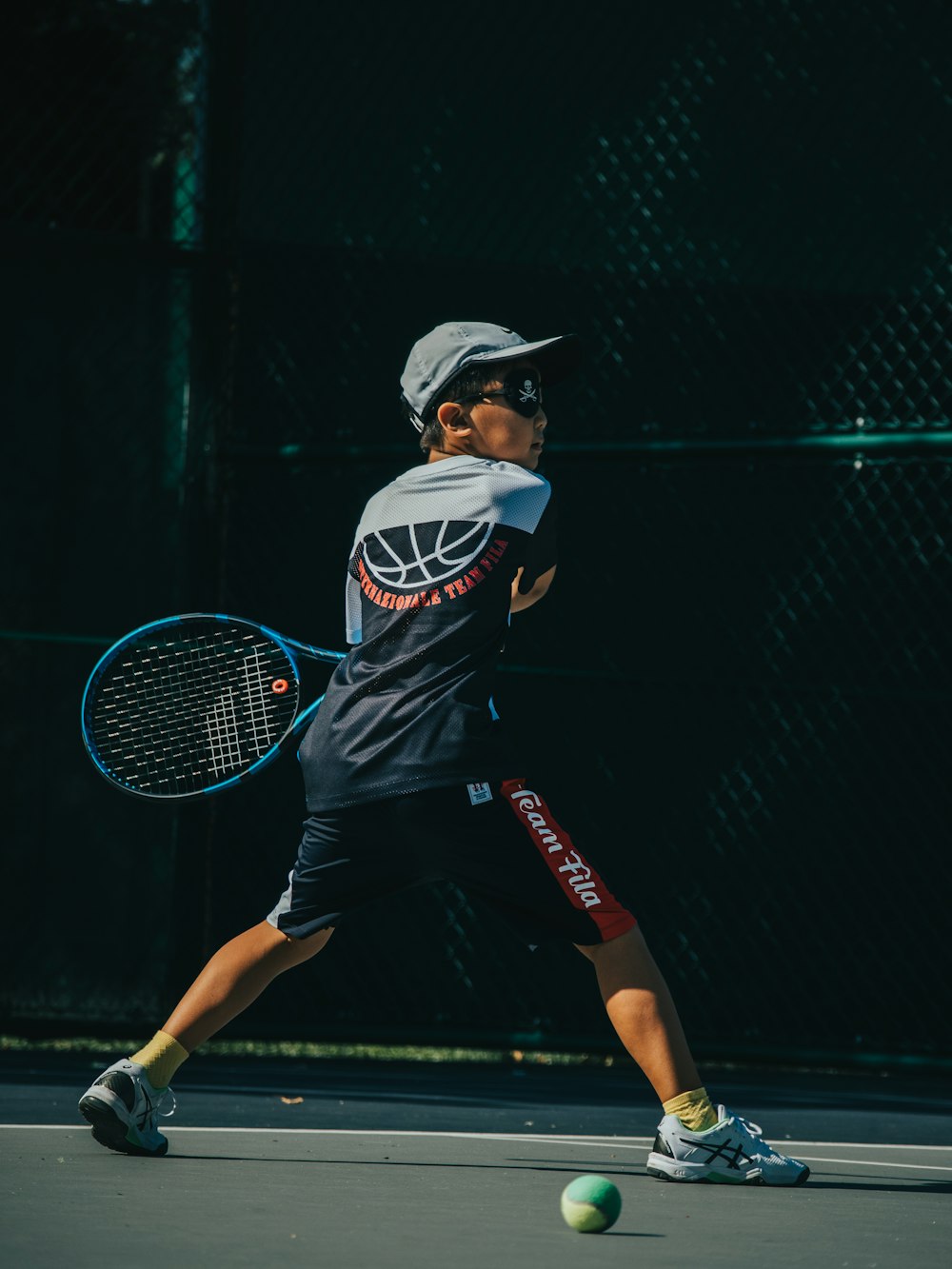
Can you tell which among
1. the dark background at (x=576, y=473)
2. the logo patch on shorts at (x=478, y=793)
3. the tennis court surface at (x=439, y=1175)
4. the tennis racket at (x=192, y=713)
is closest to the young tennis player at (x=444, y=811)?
the logo patch on shorts at (x=478, y=793)

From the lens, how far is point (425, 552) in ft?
13.8

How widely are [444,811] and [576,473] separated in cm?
242

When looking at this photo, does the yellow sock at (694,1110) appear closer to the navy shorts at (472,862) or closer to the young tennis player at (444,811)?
the young tennis player at (444,811)

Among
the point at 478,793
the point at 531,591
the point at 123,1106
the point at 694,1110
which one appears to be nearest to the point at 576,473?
the point at 531,591

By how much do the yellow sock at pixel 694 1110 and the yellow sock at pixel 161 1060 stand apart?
0.99 meters

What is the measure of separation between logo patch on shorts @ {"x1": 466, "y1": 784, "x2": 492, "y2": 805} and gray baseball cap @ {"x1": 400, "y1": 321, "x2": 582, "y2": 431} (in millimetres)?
844

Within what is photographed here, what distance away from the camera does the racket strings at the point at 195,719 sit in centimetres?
478

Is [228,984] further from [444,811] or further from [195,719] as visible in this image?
[195,719]

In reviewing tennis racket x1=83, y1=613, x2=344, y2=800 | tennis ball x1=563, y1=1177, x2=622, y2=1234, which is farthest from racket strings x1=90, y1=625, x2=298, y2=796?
tennis ball x1=563, y1=1177, x2=622, y2=1234

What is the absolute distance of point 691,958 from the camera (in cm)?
617

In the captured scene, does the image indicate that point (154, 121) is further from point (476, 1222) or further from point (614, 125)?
point (476, 1222)

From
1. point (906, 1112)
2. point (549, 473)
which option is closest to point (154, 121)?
point (549, 473)

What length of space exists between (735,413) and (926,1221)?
3189 millimetres

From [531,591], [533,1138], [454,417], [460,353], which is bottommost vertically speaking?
[533,1138]
